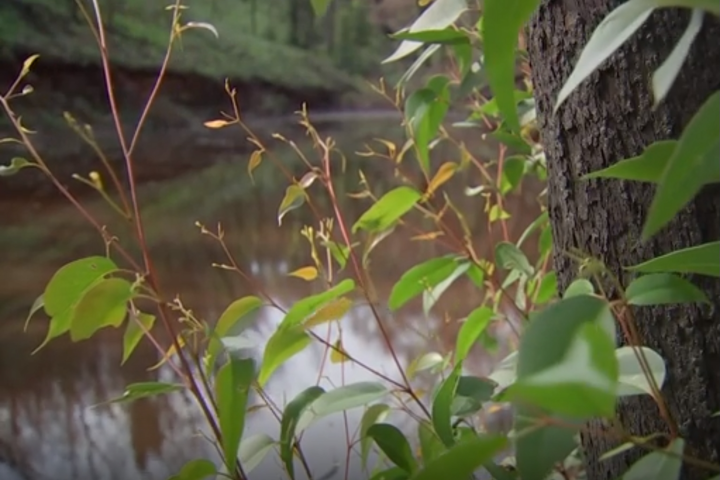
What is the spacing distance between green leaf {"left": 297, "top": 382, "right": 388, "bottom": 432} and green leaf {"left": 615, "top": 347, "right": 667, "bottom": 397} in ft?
0.52

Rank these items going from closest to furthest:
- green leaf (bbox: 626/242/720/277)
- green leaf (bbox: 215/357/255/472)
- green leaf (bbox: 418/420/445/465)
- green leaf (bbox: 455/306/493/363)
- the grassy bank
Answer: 1. green leaf (bbox: 626/242/720/277)
2. green leaf (bbox: 215/357/255/472)
3. green leaf (bbox: 418/420/445/465)
4. green leaf (bbox: 455/306/493/363)
5. the grassy bank

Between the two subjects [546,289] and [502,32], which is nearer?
[502,32]

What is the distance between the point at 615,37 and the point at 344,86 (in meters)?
1.52

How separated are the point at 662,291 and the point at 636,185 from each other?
83 mm

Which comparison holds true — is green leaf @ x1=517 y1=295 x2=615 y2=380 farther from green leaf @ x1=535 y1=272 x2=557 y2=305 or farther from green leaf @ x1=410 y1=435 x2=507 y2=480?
green leaf @ x1=535 y1=272 x2=557 y2=305

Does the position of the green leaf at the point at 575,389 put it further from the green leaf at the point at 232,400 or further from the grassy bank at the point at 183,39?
the grassy bank at the point at 183,39

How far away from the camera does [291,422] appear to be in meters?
0.44

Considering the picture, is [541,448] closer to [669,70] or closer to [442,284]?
[669,70]

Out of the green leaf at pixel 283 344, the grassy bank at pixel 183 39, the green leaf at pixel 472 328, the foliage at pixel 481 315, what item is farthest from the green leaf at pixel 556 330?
the grassy bank at pixel 183 39

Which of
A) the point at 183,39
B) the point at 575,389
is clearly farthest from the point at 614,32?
the point at 183,39

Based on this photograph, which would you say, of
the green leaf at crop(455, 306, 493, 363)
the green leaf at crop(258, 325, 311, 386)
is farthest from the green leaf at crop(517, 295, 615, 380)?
the green leaf at crop(455, 306, 493, 363)

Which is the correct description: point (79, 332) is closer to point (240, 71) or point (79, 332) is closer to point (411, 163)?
point (240, 71)

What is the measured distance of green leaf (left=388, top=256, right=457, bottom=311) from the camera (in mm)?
578

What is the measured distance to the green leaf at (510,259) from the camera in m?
0.60
